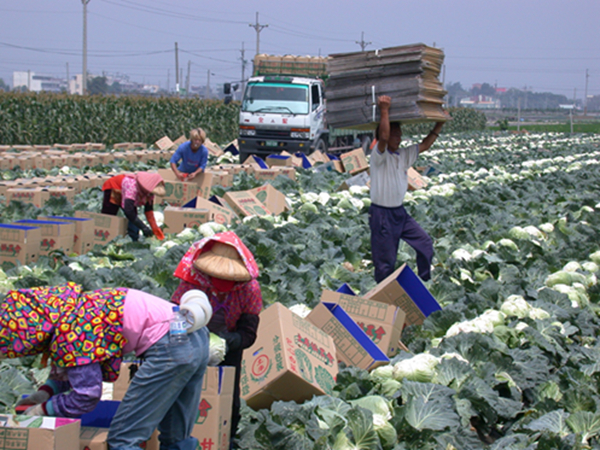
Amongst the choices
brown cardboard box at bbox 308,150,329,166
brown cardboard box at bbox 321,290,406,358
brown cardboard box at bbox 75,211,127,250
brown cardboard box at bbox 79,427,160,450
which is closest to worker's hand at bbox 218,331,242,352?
brown cardboard box at bbox 79,427,160,450

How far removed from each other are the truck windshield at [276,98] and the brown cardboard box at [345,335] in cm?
1174

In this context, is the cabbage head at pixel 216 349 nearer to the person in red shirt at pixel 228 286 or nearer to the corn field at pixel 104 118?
the person in red shirt at pixel 228 286

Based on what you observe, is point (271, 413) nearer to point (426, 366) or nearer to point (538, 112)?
point (426, 366)

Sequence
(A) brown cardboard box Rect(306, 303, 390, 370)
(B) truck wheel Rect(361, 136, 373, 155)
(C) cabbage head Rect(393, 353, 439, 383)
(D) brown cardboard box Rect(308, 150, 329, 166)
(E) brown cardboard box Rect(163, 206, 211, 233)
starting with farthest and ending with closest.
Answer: (B) truck wheel Rect(361, 136, 373, 155)
(D) brown cardboard box Rect(308, 150, 329, 166)
(E) brown cardboard box Rect(163, 206, 211, 233)
(A) brown cardboard box Rect(306, 303, 390, 370)
(C) cabbage head Rect(393, 353, 439, 383)

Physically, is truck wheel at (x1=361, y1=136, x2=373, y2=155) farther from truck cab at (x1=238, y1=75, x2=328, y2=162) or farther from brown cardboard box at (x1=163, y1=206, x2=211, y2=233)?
brown cardboard box at (x1=163, y1=206, x2=211, y2=233)

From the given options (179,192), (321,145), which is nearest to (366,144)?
(321,145)

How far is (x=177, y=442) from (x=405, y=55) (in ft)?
11.7

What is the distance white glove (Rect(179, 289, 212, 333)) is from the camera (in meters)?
2.45

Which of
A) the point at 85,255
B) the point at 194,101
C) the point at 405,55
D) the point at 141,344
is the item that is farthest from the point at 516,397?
the point at 194,101

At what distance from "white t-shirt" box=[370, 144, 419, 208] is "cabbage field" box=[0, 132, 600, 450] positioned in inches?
32.8

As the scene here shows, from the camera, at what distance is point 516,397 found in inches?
145

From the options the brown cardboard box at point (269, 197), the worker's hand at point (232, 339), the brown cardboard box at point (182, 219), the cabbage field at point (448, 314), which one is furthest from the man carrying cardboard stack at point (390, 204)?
the brown cardboard box at point (269, 197)

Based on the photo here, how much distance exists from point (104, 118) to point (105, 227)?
16.6m

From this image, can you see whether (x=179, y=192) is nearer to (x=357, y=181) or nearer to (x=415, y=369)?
(x=357, y=181)
